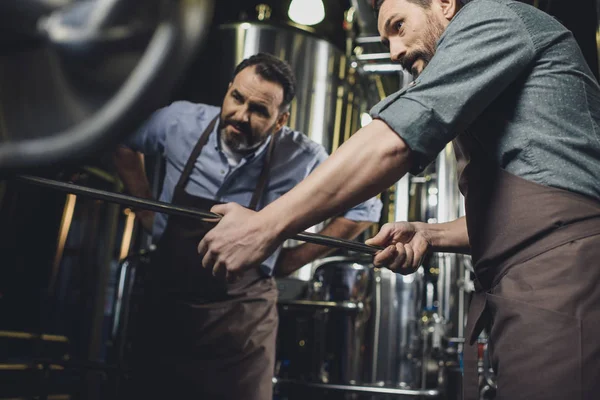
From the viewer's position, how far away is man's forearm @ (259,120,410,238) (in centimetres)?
107

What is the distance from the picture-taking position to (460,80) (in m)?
1.09

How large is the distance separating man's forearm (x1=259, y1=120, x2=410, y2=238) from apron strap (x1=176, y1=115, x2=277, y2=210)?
128 cm

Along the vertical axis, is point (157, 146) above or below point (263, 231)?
above

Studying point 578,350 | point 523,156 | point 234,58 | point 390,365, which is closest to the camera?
point 578,350

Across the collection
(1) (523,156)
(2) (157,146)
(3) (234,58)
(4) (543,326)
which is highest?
(3) (234,58)

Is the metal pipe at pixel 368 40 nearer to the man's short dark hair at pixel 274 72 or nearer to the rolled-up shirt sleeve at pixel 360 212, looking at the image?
the man's short dark hair at pixel 274 72

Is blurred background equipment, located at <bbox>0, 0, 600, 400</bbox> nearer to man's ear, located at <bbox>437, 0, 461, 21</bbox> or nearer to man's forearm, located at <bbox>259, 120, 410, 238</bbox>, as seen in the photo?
man's forearm, located at <bbox>259, 120, 410, 238</bbox>

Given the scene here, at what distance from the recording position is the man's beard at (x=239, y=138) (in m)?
2.54

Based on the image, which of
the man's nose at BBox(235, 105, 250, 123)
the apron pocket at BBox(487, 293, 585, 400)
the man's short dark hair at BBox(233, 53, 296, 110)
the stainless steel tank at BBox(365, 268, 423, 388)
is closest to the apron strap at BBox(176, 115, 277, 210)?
the man's nose at BBox(235, 105, 250, 123)

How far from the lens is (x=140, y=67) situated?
516mm

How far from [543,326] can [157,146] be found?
6.48 ft

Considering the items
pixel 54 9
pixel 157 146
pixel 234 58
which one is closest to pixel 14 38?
pixel 54 9

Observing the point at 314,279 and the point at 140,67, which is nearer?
the point at 140,67

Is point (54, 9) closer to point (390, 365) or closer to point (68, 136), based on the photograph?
point (68, 136)
